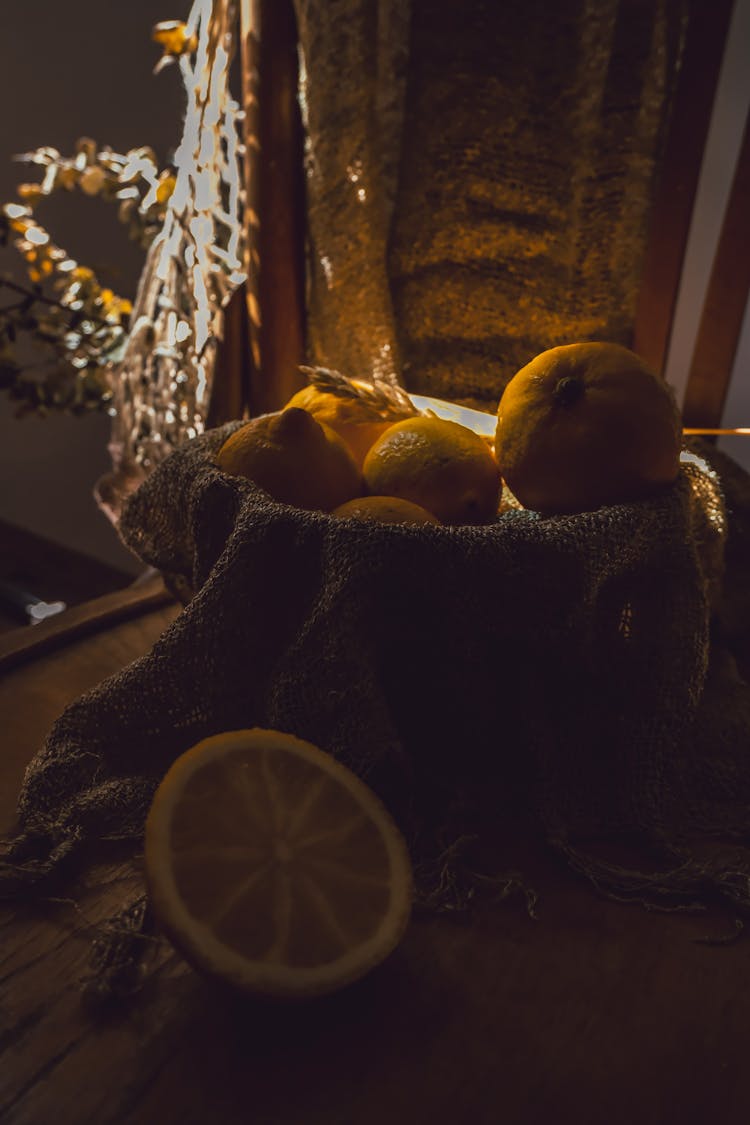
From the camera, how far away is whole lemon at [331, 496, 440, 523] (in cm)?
56

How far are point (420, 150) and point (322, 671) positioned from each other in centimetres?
62

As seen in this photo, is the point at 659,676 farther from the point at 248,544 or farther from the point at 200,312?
the point at 200,312

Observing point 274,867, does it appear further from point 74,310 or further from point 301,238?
point 74,310

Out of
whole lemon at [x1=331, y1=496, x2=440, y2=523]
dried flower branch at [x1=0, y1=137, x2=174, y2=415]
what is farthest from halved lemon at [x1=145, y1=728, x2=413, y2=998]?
dried flower branch at [x1=0, y1=137, x2=174, y2=415]

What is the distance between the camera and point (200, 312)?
→ 902 mm

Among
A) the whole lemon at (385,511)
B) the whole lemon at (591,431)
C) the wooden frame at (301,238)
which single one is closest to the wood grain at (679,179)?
the wooden frame at (301,238)

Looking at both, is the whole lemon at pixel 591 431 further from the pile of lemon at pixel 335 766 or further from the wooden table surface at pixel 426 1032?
the wooden table surface at pixel 426 1032

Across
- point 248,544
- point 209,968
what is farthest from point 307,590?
point 209,968

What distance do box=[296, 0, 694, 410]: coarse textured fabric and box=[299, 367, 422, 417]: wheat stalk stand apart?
22 cm

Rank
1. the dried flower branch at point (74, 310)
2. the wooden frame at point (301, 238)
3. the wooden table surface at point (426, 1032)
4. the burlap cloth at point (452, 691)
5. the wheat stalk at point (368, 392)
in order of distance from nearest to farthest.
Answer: the wooden table surface at point (426, 1032) < the burlap cloth at point (452, 691) < the wheat stalk at point (368, 392) < the wooden frame at point (301, 238) < the dried flower branch at point (74, 310)

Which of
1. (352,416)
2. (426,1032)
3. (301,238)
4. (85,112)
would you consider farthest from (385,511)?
(85,112)

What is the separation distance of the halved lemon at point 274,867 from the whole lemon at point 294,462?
0.64 ft

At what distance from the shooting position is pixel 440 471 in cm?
60

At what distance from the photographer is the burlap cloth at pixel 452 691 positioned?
1.69 ft
